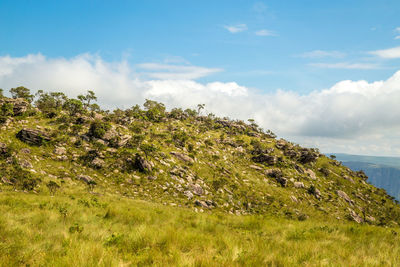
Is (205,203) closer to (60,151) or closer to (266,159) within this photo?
(60,151)

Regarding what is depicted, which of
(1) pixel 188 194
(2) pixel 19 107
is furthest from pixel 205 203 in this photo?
(2) pixel 19 107

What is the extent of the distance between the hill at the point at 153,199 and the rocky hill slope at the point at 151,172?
0.24m

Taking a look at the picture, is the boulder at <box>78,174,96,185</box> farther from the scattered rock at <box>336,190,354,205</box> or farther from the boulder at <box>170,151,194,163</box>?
the scattered rock at <box>336,190,354,205</box>

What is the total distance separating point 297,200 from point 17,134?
199 feet

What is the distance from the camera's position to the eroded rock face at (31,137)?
31.3 meters

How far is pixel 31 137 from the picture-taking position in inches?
→ 1249

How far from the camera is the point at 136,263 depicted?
379 cm

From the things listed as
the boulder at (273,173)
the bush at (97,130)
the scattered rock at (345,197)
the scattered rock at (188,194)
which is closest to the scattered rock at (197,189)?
the scattered rock at (188,194)

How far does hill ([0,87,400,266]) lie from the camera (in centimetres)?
460

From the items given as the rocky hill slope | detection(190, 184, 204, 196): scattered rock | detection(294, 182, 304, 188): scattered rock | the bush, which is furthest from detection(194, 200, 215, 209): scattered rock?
detection(294, 182, 304, 188): scattered rock

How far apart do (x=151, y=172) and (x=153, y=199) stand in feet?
26.6

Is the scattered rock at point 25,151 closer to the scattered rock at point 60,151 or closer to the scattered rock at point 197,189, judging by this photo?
the scattered rock at point 60,151

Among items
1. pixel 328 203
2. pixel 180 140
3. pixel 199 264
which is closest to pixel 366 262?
pixel 199 264

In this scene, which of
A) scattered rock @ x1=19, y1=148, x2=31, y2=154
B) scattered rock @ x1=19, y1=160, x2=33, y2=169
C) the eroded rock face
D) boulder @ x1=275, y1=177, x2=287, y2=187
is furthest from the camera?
boulder @ x1=275, y1=177, x2=287, y2=187
